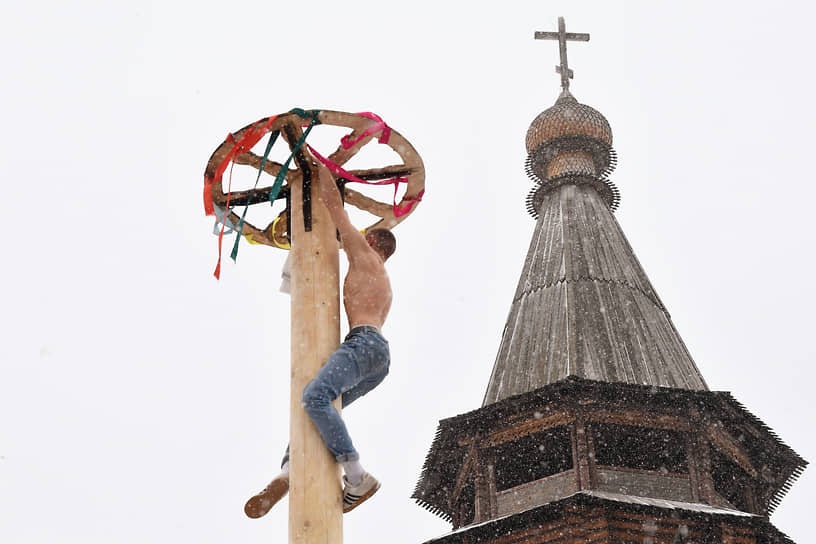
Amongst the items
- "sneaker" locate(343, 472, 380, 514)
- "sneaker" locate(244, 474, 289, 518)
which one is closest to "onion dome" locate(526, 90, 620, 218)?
"sneaker" locate(244, 474, 289, 518)

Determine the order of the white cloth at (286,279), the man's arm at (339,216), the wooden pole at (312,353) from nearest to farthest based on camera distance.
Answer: the wooden pole at (312,353) < the man's arm at (339,216) < the white cloth at (286,279)

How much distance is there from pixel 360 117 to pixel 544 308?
18.0m

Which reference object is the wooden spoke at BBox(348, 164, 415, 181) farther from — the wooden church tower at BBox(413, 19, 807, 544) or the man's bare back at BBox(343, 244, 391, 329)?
the wooden church tower at BBox(413, 19, 807, 544)

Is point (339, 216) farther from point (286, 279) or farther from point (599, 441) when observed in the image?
point (599, 441)

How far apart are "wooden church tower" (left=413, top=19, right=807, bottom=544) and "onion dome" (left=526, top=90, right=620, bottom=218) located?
12.9 feet

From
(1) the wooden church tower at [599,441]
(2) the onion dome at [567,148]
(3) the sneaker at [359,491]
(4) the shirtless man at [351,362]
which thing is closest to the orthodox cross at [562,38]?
(2) the onion dome at [567,148]

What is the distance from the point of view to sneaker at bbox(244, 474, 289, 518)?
242 inches

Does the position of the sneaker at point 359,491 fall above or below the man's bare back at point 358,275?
below

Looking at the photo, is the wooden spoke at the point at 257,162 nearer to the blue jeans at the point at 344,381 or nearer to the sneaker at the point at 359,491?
the blue jeans at the point at 344,381

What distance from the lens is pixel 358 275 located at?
6.32m

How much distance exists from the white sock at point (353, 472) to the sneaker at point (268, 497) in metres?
0.46

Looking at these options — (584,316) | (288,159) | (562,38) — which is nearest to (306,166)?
(288,159)

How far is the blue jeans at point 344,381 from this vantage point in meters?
5.72

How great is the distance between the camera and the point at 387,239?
666 cm
